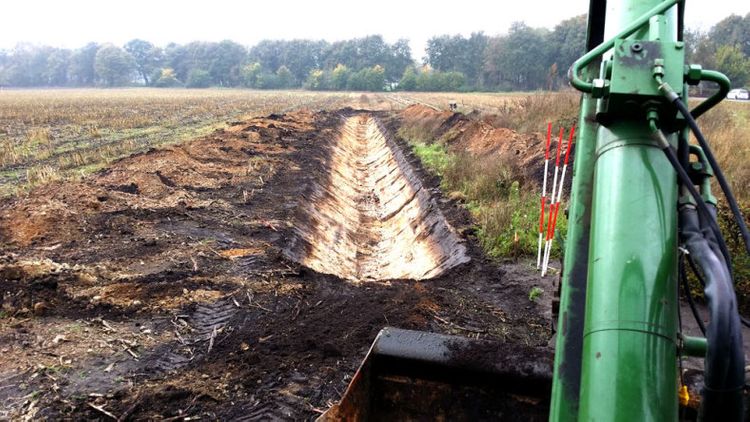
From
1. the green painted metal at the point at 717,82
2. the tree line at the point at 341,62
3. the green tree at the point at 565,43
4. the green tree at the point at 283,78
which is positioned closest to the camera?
the green painted metal at the point at 717,82

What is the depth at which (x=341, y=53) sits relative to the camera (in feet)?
358

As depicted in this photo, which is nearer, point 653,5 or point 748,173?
point 653,5

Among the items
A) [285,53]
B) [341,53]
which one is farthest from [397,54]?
[285,53]

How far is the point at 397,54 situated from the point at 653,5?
109465 millimetres

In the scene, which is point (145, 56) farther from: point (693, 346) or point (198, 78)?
point (693, 346)

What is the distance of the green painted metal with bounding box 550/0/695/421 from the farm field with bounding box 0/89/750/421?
96 centimetres

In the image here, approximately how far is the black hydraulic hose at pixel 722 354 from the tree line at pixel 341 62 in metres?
57.2

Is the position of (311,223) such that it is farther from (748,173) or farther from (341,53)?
(341,53)

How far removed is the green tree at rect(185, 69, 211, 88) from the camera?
112 m

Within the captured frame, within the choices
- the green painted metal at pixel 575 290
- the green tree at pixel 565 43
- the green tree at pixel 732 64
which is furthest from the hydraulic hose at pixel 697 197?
the green tree at pixel 565 43

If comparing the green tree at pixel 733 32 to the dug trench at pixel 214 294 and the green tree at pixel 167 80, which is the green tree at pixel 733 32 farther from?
the green tree at pixel 167 80

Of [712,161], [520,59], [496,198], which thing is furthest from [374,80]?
[712,161]

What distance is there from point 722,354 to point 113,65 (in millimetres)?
131357

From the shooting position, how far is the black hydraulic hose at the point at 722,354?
4.64ft
